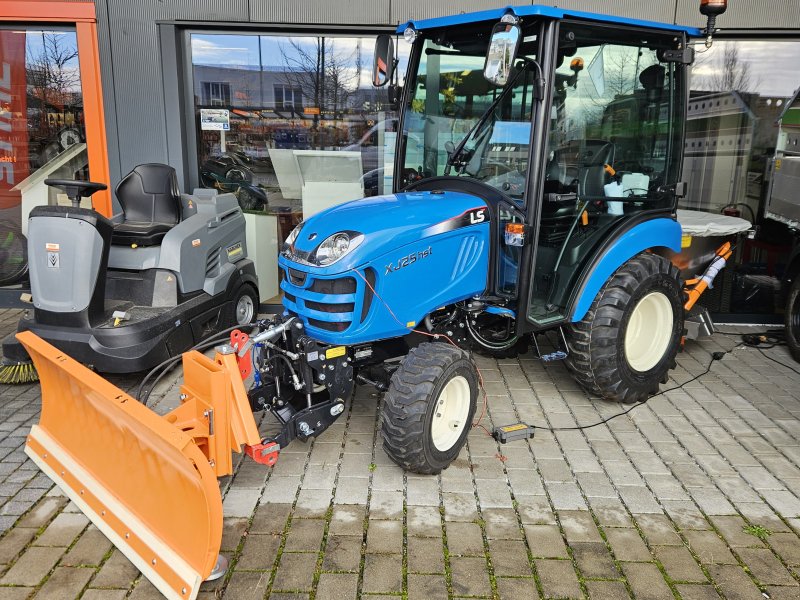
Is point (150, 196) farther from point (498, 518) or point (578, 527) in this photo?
point (578, 527)

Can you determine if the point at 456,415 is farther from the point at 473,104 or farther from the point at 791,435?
the point at 791,435

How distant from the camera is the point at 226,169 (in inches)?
249

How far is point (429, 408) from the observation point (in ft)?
10.5

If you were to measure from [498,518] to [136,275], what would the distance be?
10.1 feet

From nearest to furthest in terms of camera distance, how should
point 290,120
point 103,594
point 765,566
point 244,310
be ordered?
1. point 103,594
2. point 765,566
3. point 244,310
4. point 290,120

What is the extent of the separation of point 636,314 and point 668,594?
2219mm

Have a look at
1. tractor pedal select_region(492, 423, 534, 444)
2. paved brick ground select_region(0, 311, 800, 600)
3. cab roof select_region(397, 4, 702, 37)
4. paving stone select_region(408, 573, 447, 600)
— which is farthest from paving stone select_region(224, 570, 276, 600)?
cab roof select_region(397, 4, 702, 37)

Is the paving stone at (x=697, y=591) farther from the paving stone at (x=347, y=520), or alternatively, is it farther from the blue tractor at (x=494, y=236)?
the paving stone at (x=347, y=520)

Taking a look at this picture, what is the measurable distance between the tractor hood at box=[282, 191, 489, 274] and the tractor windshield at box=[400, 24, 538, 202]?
0.23 m

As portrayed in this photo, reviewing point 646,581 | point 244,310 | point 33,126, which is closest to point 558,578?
point 646,581

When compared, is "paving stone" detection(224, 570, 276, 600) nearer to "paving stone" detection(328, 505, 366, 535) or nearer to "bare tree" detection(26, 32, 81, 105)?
"paving stone" detection(328, 505, 366, 535)

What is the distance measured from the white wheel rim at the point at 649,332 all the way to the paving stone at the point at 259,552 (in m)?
2.67

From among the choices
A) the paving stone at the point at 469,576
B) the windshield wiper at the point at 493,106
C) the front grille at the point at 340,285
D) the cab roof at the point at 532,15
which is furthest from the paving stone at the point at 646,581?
the cab roof at the point at 532,15

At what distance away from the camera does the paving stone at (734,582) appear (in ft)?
8.52
